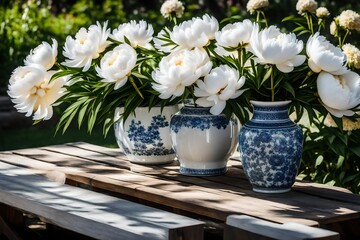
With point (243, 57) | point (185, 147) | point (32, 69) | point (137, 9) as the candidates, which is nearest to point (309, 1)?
point (243, 57)

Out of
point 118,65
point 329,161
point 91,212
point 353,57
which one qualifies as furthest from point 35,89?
point 329,161

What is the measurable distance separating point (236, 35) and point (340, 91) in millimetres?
461

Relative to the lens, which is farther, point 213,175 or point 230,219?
point 213,175

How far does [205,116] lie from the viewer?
12.3ft

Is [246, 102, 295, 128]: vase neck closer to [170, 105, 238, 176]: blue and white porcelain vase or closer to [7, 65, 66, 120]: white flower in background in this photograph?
[170, 105, 238, 176]: blue and white porcelain vase

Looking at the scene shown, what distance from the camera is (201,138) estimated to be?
3766 mm

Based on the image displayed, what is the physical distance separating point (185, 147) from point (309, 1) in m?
0.84

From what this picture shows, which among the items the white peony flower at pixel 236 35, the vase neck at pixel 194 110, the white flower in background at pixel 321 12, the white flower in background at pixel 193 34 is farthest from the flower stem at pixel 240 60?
the white flower in background at pixel 321 12

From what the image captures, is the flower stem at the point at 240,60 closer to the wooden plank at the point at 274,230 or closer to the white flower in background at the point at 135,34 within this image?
the white flower in background at the point at 135,34

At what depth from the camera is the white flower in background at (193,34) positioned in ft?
12.0

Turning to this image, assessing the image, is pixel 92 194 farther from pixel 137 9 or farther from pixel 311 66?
pixel 137 9

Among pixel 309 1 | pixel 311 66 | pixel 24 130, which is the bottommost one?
pixel 24 130

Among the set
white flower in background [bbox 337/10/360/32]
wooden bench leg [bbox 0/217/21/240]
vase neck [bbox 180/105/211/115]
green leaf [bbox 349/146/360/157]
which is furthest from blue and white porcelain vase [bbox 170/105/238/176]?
green leaf [bbox 349/146/360/157]

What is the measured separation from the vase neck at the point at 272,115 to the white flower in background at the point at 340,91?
157 mm
